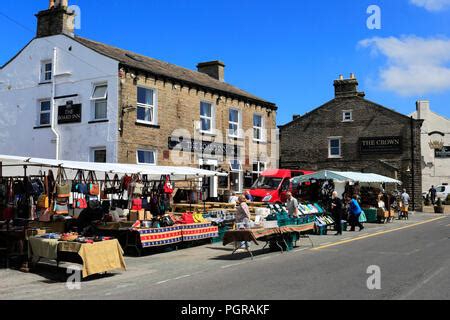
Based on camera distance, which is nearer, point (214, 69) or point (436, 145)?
point (214, 69)

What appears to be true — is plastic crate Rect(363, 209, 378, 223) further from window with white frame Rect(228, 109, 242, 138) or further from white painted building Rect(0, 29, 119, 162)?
white painted building Rect(0, 29, 119, 162)

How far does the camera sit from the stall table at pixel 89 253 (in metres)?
9.96

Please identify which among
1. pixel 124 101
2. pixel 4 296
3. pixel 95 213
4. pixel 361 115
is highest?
pixel 361 115

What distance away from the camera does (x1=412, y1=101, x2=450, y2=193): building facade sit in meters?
46.5

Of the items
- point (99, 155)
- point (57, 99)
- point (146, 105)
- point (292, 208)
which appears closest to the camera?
point (292, 208)

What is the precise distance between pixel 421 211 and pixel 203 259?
28.1 metres

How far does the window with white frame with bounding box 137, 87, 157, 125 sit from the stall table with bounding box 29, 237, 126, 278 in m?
11.7

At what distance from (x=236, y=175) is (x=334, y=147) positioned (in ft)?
51.9

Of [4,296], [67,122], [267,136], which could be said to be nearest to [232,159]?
[267,136]

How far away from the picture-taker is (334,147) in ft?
134

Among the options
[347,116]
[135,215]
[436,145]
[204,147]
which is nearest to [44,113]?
[204,147]

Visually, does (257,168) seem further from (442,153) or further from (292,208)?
(442,153)
